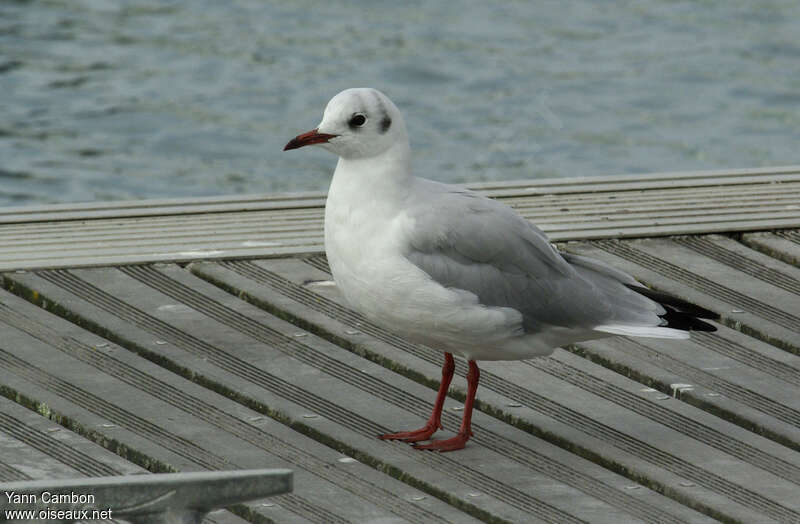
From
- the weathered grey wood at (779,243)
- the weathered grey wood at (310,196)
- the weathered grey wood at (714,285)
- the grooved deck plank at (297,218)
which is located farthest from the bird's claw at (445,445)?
the weathered grey wood at (310,196)

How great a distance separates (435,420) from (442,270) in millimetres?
399

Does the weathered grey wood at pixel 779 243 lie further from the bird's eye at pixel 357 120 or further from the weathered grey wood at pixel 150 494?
the weathered grey wood at pixel 150 494

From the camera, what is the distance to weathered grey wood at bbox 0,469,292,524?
9.13 ft

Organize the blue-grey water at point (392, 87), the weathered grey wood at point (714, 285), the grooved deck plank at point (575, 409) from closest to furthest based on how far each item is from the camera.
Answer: the grooved deck plank at point (575, 409)
the weathered grey wood at point (714, 285)
the blue-grey water at point (392, 87)

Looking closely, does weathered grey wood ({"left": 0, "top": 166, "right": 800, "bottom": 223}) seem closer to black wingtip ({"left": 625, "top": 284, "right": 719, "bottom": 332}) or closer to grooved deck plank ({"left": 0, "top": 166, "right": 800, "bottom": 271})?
grooved deck plank ({"left": 0, "top": 166, "right": 800, "bottom": 271})

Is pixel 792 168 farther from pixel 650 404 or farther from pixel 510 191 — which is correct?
pixel 650 404

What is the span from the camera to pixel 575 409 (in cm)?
425

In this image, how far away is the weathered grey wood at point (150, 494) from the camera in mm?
2783

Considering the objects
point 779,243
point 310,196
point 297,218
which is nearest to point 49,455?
point 297,218

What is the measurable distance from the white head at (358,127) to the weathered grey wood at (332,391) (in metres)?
0.67

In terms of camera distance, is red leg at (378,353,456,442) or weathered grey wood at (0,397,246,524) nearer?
weathered grey wood at (0,397,246,524)

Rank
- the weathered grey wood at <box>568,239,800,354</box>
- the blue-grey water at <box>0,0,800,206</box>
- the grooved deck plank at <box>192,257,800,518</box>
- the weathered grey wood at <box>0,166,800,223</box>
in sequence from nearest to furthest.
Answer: the grooved deck plank at <box>192,257,800,518</box> → the weathered grey wood at <box>568,239,800,354</box> → the weathered grey wood at <box>0,166,800,223</box> → the blue-grey water at <box>0,0,800,206</box>

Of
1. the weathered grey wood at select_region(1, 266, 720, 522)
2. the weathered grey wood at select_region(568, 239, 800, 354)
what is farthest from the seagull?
the weathered grey wood at select_region(568, 239, 800, 354)

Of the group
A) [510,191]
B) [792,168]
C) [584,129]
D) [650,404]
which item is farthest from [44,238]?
[584,129]
